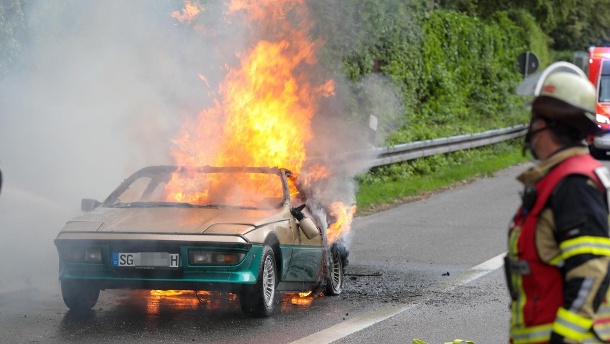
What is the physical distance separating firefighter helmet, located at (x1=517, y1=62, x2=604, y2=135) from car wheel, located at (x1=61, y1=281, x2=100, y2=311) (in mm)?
5323

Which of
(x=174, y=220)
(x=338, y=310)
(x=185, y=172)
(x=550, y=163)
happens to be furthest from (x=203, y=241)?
(x=550, y=163)

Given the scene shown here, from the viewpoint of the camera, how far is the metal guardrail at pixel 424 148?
710 inches

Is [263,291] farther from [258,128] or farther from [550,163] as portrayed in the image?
[550,163]

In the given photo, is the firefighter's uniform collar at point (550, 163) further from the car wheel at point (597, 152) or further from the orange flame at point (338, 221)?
the car wheel at point (597, 152)

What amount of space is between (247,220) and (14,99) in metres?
6.75

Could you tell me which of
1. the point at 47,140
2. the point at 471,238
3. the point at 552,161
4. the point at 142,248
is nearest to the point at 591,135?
the point at 552,161

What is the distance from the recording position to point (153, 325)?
27.0 feet

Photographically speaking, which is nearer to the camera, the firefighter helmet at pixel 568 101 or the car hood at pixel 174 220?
the firefighter helmet at pixel 568 101

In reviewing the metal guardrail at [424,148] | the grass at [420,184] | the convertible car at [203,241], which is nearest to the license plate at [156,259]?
the convertible car at [203,241]

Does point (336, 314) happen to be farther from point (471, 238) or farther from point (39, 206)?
point (39, 206)

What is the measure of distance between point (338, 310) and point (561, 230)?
5671mm

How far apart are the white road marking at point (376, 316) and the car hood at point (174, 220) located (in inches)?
38.7

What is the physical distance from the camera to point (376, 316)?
29.0ft

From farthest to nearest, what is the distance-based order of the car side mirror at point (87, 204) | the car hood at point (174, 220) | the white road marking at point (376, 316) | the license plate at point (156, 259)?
the car side mirror at point (87, 204), the car hood at point (174, 220), the license plate at point (156, 259), the white road marking at point (376, 316)
